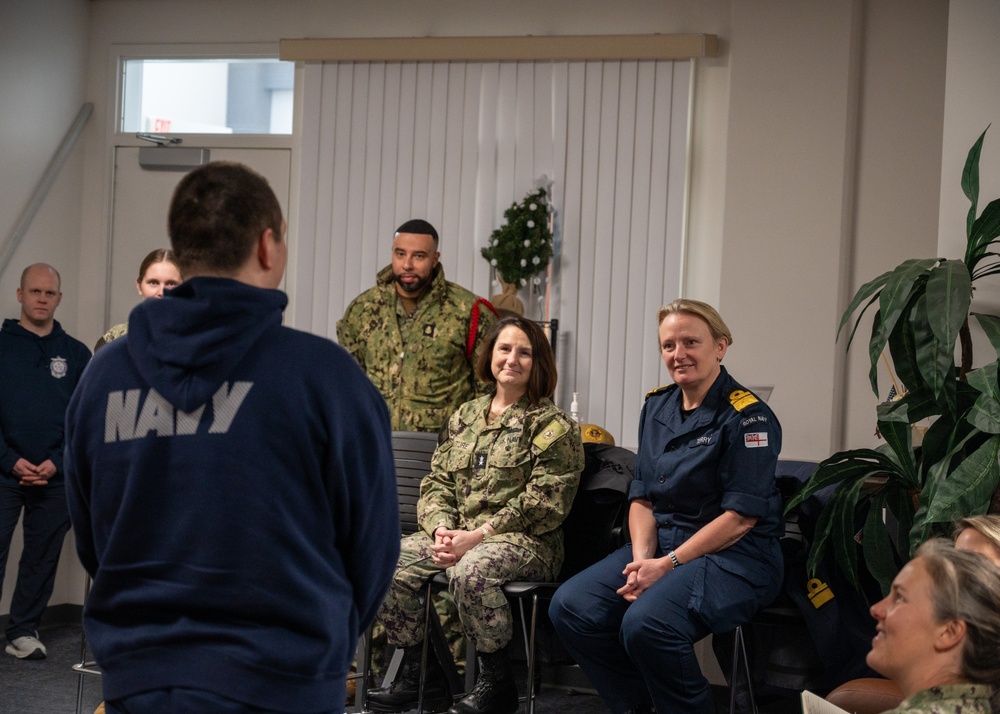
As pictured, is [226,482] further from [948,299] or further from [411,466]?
[411,466]

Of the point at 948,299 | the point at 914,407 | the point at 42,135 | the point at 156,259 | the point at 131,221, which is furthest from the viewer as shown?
the point at 131,221

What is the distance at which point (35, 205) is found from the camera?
5504 mm

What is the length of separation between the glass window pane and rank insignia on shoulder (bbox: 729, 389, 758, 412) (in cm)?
321

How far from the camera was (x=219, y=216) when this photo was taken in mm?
1553

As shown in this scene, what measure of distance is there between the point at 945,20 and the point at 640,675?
10.5ft

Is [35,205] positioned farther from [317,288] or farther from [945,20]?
[945,20]

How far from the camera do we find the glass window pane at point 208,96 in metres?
5.77

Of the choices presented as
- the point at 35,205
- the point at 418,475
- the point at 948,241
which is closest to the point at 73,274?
the point at 35,205

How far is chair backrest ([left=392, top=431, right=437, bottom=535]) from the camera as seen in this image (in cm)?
424

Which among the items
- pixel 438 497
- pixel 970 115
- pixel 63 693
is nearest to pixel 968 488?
pixel 970 115

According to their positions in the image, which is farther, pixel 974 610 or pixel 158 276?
pixel 158 276

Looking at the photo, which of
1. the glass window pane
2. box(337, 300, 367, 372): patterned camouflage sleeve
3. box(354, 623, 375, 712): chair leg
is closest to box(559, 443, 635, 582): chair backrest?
box(354, 623, 375, 712): chair leg

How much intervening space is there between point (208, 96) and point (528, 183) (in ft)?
6.27

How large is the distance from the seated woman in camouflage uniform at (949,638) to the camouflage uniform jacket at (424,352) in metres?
2.87
